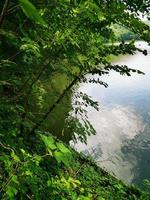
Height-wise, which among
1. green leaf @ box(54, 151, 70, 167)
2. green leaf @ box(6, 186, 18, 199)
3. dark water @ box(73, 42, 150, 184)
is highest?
dark water @ box(73, 42, 150, 184)

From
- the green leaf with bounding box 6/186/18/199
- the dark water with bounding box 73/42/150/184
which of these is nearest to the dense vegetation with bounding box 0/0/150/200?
the green leaf with bounding box 6/186/18/199

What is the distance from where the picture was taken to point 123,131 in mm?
22531

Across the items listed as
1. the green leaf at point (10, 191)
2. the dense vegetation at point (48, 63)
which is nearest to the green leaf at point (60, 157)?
the dense vegetation at point (48, 63)

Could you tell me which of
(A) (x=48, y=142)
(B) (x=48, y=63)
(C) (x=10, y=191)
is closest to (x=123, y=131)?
(B) (x=48, y=63)

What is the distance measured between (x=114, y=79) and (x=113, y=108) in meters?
13.4

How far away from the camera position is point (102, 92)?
31.0m

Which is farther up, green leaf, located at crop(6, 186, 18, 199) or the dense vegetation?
the dense vegetation

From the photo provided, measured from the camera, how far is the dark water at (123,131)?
1733 centimetres

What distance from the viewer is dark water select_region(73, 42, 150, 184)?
17.3 metres

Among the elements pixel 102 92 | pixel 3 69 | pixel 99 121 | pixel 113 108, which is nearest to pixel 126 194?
pixel 3 69

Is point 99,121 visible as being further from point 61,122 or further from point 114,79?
point 114,79

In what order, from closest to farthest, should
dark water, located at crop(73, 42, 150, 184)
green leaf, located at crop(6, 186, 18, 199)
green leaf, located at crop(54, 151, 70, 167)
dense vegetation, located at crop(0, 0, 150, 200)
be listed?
1. green leaf, located at crop(54, 151, 70, 167)
2. green leaf, located at crop(6, 186, 18, 199)
3. dense vegetation, located at crop(0, 0, 150, 200)
4. dark water, located at crop(73, 42, 150, 184)

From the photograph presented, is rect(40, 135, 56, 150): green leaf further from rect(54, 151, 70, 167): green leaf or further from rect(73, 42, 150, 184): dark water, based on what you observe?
rect(73, 42, 150, 184): dark water

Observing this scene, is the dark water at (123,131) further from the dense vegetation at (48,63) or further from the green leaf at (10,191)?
the green leaf at (10,191)
